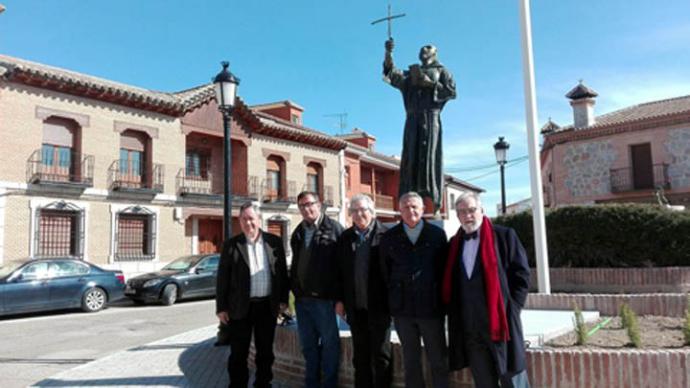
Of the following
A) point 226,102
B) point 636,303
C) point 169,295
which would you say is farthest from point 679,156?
point 226,102

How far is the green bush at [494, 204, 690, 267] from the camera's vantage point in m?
7.75

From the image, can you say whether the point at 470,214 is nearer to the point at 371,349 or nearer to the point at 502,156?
the point at 371,349

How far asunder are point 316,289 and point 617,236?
5848 millimetres

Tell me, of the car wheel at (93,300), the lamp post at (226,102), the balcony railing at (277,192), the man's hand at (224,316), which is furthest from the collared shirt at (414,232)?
the balcony railing at (277,192)

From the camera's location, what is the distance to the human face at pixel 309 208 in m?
4.41

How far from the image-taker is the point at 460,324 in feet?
11.5

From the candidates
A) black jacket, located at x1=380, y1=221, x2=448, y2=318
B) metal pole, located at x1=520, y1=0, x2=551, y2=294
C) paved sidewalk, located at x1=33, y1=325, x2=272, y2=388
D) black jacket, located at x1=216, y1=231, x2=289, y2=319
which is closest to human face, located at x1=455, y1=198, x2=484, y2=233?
black jacket, located at x1=380, y1=221, x2=448, y2=318

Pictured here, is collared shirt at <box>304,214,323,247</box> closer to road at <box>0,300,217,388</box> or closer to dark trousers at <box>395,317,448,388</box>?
dark trousers at <box>395,317,448,388</box>

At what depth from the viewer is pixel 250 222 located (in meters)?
4.52

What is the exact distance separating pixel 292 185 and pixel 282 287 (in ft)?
70.3

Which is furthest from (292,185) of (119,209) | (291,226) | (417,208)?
(417,208)

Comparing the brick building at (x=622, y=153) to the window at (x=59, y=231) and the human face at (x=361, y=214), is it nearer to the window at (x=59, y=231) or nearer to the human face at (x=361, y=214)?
the window at (x=59, y=231)

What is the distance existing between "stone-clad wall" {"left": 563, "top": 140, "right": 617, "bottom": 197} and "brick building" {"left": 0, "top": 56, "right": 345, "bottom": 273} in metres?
14.1

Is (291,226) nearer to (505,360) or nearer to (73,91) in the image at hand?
(73,91)
